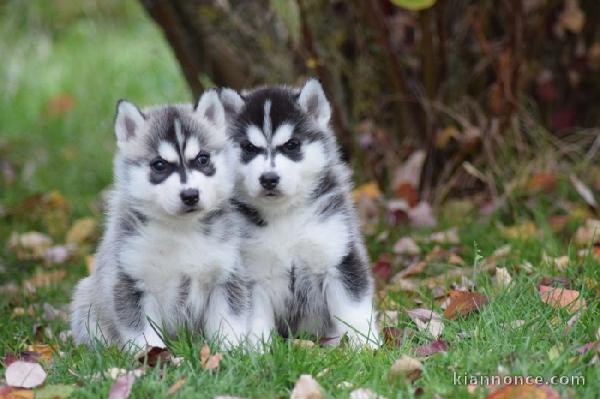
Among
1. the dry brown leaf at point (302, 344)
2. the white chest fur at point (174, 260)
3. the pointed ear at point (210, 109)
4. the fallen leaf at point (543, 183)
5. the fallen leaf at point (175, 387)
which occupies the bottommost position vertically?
the fallen leaf at point (543, 183)

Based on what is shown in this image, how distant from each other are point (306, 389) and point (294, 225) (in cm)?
122

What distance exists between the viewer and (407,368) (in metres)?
4.01

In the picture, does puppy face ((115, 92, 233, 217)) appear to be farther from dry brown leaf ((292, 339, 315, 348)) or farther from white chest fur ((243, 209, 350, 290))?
dry brown leaf ((292, 339, 315, 348))

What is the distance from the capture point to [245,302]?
186 inches

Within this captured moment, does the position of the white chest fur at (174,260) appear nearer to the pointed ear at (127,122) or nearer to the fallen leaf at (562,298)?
the pointed ear at (127,122)

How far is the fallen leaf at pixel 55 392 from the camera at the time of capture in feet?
12.8

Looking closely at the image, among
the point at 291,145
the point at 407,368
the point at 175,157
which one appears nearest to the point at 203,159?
the point at 175,157

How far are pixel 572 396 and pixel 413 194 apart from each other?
150 inches

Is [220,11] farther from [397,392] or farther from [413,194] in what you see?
[397,392]

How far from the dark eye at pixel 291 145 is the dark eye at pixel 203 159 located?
1.40ft

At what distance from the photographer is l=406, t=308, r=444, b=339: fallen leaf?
4.68m

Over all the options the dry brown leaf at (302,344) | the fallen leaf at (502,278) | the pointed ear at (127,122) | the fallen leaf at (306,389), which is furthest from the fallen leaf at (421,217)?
the fallen leaf at (306,389)

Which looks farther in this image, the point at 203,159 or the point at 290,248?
the point at 290,248

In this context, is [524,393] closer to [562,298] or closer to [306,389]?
[306,389]
